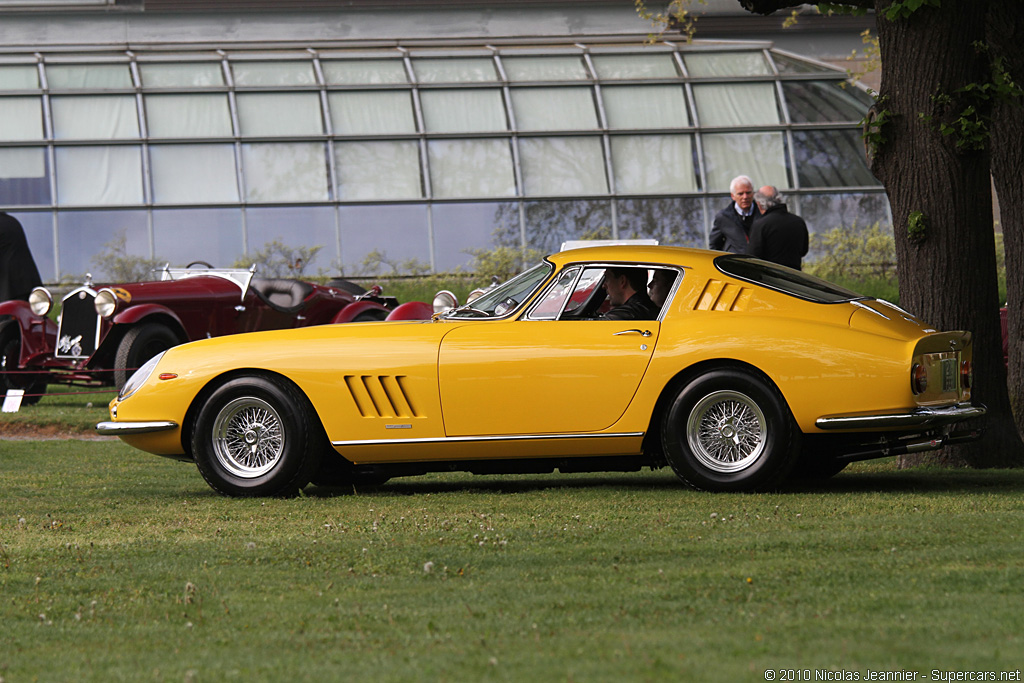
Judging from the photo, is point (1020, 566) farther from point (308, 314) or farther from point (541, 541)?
point (308, 314)

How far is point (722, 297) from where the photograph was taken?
718 cm

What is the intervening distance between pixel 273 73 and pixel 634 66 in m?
7.14

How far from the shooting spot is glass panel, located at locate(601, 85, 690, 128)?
928 inches

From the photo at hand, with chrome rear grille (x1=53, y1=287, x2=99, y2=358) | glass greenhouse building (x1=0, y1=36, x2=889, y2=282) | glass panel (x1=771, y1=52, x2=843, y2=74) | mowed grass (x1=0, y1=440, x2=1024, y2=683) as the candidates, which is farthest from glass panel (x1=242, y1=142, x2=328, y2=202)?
mowed grass (x1=0, y1=440, x2=1024, y2=683)

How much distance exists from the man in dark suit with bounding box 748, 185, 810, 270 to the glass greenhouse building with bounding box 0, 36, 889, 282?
39.8 ft

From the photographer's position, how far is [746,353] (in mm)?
6805

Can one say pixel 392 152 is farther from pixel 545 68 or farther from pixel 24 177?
pixel 24 177

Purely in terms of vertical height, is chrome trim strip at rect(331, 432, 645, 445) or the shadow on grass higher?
chrome trim strip at rect(331, 432, 645, 445)

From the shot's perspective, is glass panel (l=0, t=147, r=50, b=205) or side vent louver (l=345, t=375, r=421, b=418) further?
glass panel (l=0, t=147, r=50, b=205)

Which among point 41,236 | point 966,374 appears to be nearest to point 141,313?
point 41,236

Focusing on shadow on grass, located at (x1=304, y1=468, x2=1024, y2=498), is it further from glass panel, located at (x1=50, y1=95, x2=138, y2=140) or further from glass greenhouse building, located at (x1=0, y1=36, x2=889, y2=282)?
glass panel, located at (x1=50, y1=95, x2=138, y2=140)

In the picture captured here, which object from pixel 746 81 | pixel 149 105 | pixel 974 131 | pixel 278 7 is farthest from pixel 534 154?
pixel 974 131

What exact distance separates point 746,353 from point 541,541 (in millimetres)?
1954

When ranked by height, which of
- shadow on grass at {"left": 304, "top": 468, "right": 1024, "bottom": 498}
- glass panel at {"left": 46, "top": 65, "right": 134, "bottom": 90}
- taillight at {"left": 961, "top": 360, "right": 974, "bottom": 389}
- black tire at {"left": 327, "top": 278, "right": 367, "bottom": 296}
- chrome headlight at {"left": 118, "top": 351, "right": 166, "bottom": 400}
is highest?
glass panel at {"left": 46, "top": 65, "right": 134, "bottom": 90}
